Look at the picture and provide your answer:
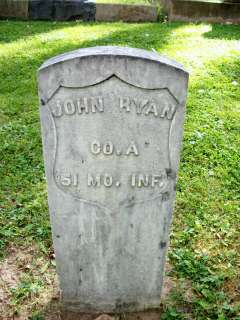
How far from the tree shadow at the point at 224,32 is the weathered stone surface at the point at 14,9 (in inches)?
145

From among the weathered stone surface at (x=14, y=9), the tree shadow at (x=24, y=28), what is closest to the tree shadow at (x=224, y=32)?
the tree shadow at (x=24, y=28)

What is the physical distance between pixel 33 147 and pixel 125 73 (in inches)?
105

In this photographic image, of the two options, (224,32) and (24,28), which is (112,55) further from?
(24,28)

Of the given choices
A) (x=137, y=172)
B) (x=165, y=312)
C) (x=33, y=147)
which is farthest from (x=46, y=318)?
(x=33, y=147)

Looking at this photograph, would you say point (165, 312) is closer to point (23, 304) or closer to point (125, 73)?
point (23, 304)

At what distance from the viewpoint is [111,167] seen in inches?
94.3

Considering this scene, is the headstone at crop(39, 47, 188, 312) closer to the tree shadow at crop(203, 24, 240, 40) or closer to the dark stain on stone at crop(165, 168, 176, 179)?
the dark stain on stone at crop(165, 168, 176, 179)

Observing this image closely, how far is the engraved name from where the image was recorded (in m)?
2.21

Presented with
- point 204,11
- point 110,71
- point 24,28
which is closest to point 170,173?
point 110,71

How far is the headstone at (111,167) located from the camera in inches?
85.4

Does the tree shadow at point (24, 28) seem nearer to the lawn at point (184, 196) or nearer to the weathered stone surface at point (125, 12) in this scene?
the weathered stone surface at point (125, 12)

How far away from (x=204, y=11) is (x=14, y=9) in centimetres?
377

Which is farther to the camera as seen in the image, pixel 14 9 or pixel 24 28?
pixel 14 9

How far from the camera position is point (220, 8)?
339 inches
